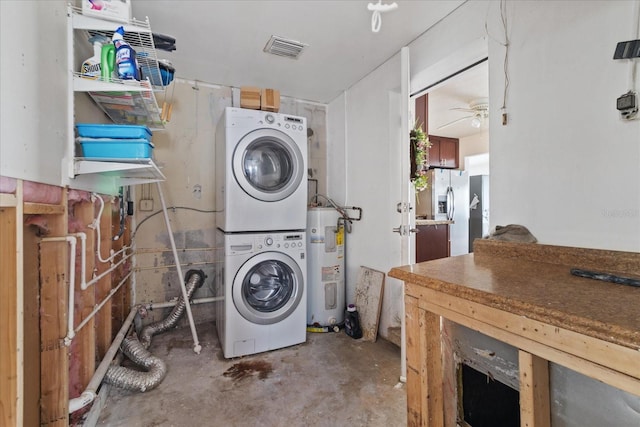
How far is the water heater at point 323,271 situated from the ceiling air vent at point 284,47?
134 centimetres

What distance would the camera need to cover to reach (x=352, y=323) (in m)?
2.55

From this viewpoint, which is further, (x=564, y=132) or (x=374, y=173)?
(x=374, y=173)

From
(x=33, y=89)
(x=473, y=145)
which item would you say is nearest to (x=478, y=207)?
(x=473, y=145)

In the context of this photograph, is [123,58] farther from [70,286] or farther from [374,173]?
[374,173]

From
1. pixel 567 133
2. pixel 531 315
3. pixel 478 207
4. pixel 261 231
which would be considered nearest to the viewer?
pixel 531 315

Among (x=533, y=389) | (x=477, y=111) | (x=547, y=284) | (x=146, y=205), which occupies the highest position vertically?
(x=477, y=111)

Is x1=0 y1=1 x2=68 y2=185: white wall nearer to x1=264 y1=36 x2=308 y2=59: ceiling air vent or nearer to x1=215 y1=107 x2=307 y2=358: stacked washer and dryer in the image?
x1=215 y1=107 x2=307 y2=358: stacked washer and dryer

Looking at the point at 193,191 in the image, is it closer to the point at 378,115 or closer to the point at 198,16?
the point at 198,16

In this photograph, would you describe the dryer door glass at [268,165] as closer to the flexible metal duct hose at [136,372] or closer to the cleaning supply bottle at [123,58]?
the cleaning supply bottle at [123,58]

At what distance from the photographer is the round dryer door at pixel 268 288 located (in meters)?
2.19

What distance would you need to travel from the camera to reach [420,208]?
4.17 meters

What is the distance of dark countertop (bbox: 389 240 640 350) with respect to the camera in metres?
0.58

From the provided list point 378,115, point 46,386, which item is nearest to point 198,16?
point 378,115

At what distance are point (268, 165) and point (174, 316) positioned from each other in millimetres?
1593
